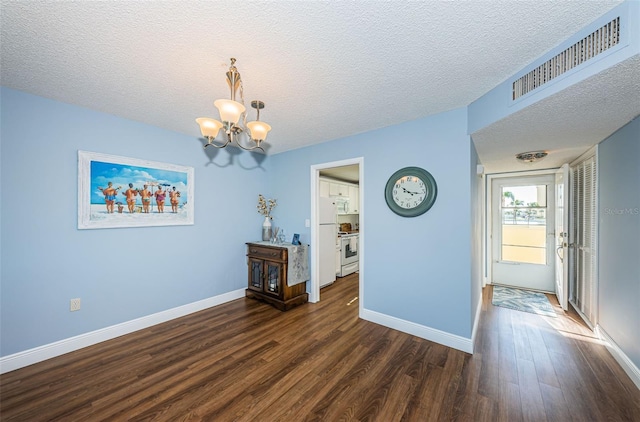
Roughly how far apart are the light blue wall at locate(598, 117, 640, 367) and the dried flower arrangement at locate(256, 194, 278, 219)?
4004 mm

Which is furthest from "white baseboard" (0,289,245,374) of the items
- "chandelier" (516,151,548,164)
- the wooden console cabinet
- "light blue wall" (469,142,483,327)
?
"chandelier" (516,151,548,164)

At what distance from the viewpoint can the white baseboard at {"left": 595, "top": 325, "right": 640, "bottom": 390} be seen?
1.89m

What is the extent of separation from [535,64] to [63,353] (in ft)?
15.4

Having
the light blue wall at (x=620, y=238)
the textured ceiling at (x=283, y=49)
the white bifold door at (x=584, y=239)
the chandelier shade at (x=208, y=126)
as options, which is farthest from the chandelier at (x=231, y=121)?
the white bifold door at (x=584, y=239)

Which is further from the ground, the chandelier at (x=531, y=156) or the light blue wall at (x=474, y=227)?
the chandelier at (x=531, y=156)

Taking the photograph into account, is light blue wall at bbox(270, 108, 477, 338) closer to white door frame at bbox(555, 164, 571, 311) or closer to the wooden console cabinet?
the wooden console cabinet

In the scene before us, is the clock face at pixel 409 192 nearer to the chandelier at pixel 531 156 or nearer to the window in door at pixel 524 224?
the chandelier at pixel 531 156

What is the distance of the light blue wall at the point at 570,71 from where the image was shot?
3.88 feet

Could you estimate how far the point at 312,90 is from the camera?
2090 millimetres

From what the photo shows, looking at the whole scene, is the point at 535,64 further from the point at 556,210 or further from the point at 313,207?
the point at 556,210

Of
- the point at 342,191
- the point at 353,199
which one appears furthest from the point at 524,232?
the point at 342,191

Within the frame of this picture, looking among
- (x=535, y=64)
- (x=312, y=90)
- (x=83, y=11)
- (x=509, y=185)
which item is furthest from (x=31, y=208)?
(x=509, y=185)

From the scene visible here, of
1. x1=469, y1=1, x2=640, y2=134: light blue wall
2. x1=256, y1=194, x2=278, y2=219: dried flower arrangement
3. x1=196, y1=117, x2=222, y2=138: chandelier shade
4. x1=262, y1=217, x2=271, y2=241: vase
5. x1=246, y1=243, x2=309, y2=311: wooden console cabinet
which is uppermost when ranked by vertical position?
x1=469, y1=1, x2=640, y2=134: light blue wall

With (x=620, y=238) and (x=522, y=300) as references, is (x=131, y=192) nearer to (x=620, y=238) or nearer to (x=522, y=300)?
(x=620, y=238)
